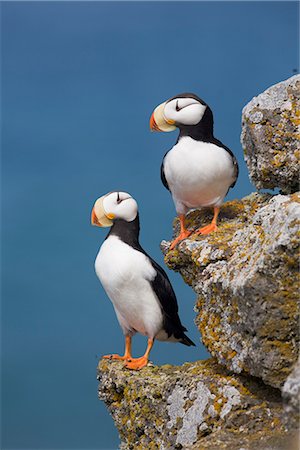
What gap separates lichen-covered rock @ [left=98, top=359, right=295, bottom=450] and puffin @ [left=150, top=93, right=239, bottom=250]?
141 centimetres

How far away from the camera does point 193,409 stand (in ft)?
19.7

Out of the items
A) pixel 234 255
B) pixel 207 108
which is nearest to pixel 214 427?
pixel 234 255

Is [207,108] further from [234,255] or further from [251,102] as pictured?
[234,255]

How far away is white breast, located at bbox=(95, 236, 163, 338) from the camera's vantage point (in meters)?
7.06

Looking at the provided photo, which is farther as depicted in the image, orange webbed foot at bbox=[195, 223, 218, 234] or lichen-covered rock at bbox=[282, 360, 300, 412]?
orange webbed foot at bbox=[195, 223, 218, 234]

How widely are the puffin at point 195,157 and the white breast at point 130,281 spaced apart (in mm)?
413

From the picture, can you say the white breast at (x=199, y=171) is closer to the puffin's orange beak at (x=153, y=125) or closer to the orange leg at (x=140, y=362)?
the puffin's orange beak at (x=153, y=125)

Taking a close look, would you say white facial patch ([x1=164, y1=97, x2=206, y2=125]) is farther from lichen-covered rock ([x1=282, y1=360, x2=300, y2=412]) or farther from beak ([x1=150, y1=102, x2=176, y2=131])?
lichen-covered rock ([x1=282, y1=360, x2=300, y2=412])

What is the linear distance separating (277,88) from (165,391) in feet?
10.2

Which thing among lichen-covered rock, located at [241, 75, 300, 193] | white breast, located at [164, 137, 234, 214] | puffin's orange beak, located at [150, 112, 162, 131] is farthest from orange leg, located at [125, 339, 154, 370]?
puffin's orange beak, located at [150, 112, 162, 131]

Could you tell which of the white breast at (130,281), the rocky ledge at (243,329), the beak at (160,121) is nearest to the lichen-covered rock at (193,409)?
the rocky ledge at (243,329)

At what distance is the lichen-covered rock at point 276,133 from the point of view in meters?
6.55

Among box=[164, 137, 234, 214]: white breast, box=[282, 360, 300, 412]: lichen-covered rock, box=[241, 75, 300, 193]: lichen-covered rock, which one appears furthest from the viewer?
box=[164, 137, 234, 214]: white breast

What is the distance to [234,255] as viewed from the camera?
5938mm
